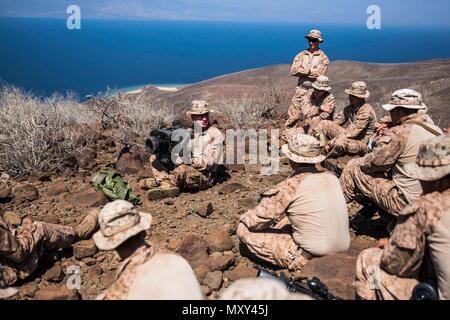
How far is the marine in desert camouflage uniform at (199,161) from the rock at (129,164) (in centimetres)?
101

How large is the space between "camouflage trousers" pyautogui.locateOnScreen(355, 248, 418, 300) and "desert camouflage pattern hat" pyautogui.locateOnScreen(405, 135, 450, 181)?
2.68 feet

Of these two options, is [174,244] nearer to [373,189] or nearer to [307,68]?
[373,189]

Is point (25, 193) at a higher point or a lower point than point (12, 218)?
higher

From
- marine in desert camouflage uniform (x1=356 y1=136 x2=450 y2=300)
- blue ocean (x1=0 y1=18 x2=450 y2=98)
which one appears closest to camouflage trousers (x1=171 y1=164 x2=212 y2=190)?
marine in desert camouflage uniform (x1=356 y1=136 x2=450 y2=300)

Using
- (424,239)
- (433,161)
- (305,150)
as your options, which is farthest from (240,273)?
(433,161)

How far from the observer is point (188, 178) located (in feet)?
21.3

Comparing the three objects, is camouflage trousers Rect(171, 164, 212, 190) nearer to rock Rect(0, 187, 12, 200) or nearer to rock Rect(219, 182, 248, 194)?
rock Rect(219, 182, 248, 194)

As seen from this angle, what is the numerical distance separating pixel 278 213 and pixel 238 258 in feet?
3.43

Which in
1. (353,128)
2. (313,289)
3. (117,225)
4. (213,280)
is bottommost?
(213,280)

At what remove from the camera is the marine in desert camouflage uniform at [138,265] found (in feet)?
9.04

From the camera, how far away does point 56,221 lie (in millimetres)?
5594

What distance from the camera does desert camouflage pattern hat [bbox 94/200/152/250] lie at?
9.61ft

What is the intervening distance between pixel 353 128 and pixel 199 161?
2.77 m
